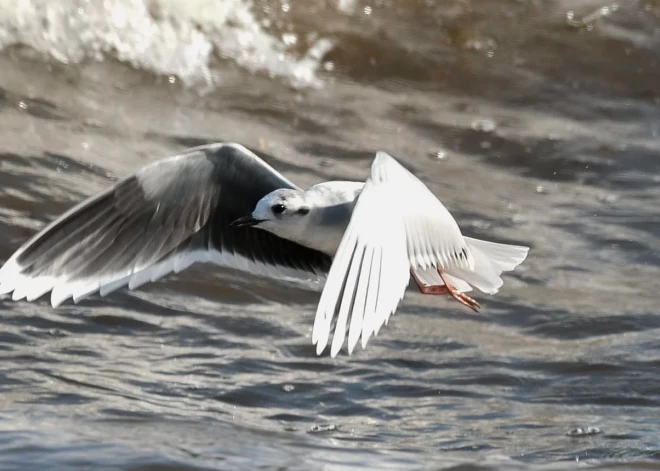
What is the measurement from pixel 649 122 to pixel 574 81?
740 mm

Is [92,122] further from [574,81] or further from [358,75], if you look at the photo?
[574,81]

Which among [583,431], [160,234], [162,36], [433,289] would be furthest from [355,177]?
[583,431]

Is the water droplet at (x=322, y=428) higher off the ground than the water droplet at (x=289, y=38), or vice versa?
the water droplet at (x=289, y=38)

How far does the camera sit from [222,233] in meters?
4.61

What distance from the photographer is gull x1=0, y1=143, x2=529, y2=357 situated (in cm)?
418

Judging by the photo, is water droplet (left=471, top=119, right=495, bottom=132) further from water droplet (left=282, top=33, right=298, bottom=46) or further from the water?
water droplet (left=282, top=33, right=298, bottom=46)

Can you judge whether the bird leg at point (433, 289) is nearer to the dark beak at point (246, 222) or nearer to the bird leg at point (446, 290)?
the bird leg at point (446, 290)

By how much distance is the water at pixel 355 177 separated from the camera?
13.3 feet

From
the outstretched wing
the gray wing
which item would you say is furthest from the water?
the outstretched wing

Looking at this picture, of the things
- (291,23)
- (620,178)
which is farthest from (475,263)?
(291,23)

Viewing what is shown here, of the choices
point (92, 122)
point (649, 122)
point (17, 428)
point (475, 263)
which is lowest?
point (17, 428)

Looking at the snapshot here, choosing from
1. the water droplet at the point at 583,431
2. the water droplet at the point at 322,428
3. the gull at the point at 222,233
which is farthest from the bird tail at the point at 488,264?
the water droplet at the point at 322,428

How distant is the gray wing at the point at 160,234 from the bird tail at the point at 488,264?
51 cm

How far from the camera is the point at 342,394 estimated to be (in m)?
4.59
